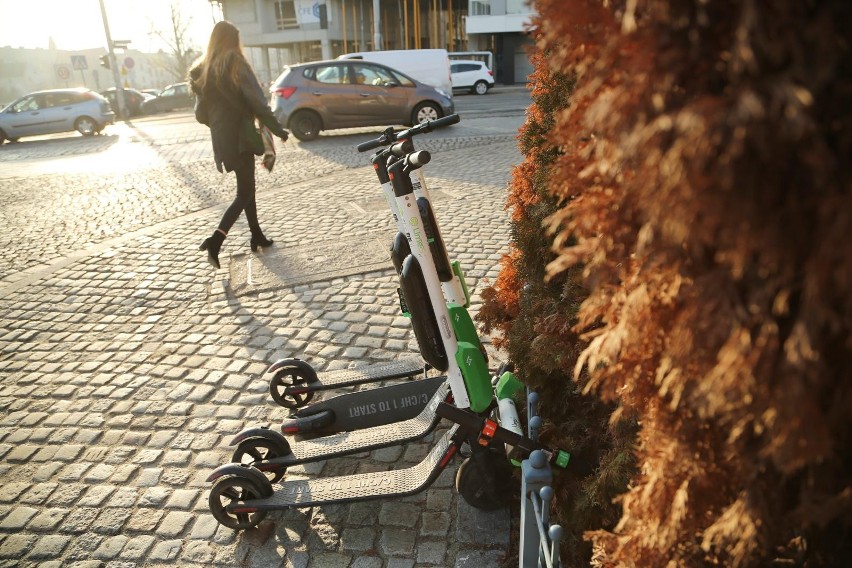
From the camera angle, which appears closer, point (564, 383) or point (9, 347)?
point (564, 383)

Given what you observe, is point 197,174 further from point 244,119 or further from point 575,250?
point 575,250

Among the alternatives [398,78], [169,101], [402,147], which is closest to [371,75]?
[398,78]

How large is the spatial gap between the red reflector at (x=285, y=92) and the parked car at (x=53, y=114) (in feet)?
31.5

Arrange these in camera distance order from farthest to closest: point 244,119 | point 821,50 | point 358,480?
point 244,119 → point 358,480 → point 821,50

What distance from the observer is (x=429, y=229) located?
11.0 ft

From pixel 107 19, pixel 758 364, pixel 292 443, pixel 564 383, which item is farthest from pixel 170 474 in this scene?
pixel 107 19

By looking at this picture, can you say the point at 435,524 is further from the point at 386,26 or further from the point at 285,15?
the point at 285,15

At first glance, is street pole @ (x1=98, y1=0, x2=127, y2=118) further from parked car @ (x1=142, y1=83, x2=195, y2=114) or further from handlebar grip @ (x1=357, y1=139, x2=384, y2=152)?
handlebar grip @ (x1=357, y1=139, x2=384, y2=152)

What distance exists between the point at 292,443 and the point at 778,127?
2.94m

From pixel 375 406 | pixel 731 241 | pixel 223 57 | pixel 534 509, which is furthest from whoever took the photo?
pixel 223 57

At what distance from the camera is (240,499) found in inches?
113

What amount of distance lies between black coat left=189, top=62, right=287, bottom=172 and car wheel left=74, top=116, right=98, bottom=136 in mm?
17505

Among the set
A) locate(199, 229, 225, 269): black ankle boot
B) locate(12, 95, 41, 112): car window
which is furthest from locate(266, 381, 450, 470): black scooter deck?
locate(12, 95, 41, 112): car window

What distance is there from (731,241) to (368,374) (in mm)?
3080
